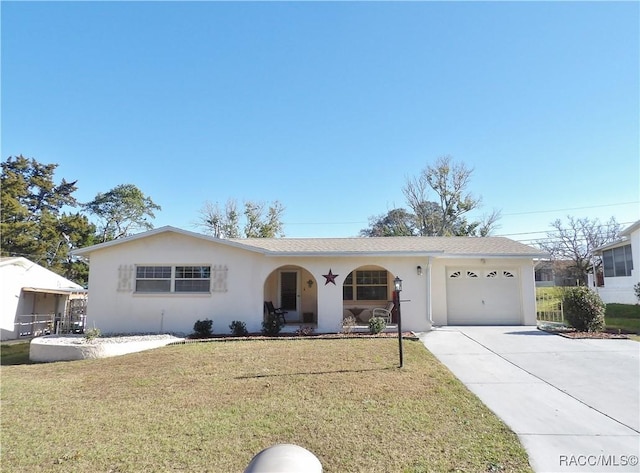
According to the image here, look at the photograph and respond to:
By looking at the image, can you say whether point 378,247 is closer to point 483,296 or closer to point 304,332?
point 304,332

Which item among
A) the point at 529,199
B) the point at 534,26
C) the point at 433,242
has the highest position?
the point at 534,26

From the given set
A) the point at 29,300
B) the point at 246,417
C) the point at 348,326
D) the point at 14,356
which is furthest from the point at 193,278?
the point at 29,300

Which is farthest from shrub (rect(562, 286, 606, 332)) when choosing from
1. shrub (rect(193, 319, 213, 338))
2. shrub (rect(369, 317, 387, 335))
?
shrub (rect(193, 319, 213, 338))

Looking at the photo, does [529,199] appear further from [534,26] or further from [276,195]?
[276,195]

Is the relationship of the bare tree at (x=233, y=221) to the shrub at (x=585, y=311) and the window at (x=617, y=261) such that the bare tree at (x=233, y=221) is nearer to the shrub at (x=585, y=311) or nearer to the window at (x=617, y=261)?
the shrub at (x=585, y=311)

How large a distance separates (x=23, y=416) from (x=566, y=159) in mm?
18435

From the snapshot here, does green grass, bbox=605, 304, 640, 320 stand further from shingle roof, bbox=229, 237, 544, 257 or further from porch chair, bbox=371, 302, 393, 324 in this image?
porch chair, bbox=371, 302, 393, 324

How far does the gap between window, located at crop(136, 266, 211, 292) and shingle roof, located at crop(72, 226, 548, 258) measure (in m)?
1.20

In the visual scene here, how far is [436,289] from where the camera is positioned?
1379cm

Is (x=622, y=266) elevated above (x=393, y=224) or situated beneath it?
situated beneath

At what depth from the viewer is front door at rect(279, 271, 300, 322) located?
52.0 feet

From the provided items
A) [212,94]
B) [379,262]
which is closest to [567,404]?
[379,262]

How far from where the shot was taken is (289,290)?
15922 mm

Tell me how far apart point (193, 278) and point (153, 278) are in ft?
4.86
